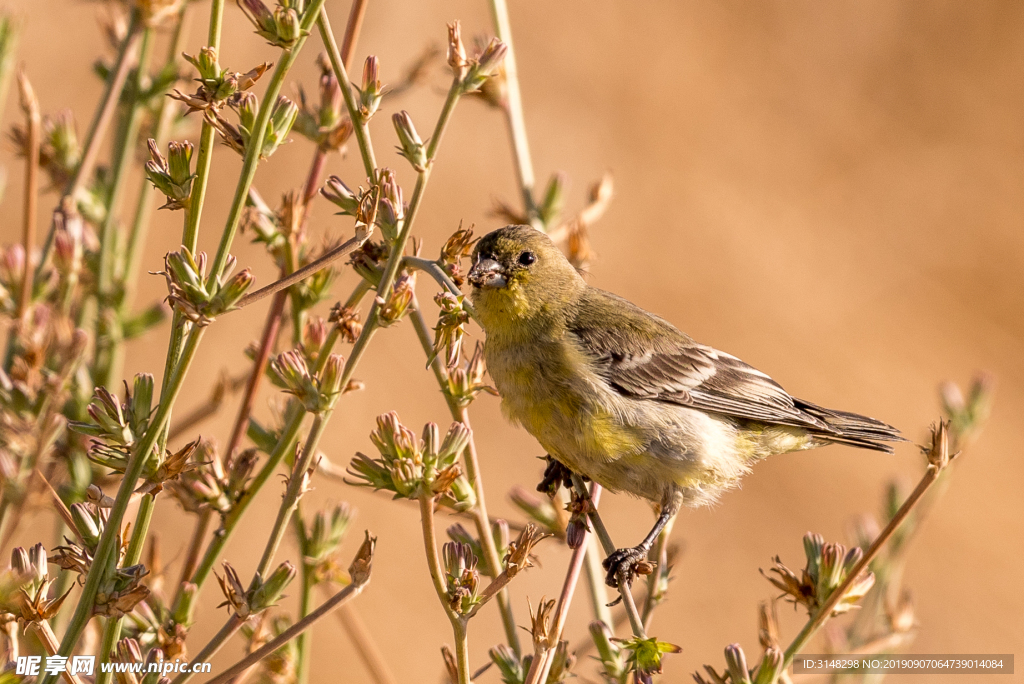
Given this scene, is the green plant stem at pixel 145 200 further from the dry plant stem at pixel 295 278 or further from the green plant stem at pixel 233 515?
the dry plant stem at pixel 295 278

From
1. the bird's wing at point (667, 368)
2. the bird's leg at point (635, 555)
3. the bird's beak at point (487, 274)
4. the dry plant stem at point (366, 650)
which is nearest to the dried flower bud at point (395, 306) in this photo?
the bird's leg at point (635, 555)

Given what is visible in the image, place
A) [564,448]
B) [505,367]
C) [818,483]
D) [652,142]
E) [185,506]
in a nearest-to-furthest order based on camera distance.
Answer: [185,506]
[564,448]
[505,367]
[818,483]
[652,142]

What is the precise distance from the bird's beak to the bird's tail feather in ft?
4.29

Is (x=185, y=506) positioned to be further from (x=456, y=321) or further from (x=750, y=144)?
(x=750, y=144)

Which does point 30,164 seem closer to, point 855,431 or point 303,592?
point 303,592

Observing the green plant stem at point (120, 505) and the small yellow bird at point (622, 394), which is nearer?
the green plant stem at point (120, 505)

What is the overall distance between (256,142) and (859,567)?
1.52 meters

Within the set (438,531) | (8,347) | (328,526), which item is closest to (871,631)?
(328,526)

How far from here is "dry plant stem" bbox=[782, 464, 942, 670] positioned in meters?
1.97

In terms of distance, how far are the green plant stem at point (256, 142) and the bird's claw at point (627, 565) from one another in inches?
51.1

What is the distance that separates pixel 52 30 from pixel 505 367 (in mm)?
6657

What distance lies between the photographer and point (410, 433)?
6.14ft

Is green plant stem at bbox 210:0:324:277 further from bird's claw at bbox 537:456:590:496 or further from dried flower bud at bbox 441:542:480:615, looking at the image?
bird's claw at bbox 537:456:590:496

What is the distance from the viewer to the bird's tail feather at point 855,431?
11.4 ft
